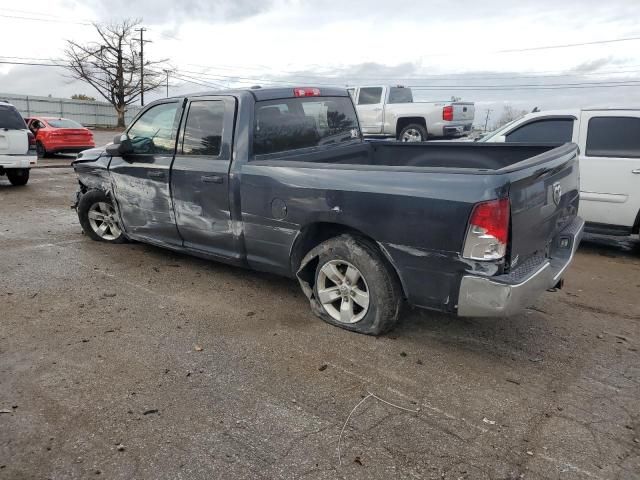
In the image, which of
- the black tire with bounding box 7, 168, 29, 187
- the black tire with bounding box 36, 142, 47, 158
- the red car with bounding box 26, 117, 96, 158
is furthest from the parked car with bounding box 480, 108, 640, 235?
the black tire with bounding box 36, 142, 47, 158

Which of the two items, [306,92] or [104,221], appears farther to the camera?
[104,221]

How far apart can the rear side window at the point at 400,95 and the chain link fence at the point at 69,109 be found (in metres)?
29.7

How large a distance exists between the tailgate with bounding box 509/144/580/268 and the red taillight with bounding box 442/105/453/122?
10.3 metres

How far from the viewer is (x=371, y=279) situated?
11.8ft

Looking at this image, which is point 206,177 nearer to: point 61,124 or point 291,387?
point 291,387

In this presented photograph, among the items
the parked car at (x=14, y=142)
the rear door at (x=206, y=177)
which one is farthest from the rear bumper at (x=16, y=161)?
the rear door at (x=206, y=177)

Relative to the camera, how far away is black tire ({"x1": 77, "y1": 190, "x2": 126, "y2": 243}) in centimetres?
615

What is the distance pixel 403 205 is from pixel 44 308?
3.18 meters

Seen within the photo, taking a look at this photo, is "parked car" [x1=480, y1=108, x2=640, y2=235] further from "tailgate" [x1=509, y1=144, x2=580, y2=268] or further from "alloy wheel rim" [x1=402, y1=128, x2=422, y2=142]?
"alloy wheel rim" [x1=402, y1=128, x2=422, y2=142]

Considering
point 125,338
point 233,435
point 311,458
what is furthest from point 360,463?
point 125,338

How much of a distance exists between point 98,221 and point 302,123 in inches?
127

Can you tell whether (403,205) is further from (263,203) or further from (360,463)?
(360,463)

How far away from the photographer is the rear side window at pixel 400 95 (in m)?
15.3

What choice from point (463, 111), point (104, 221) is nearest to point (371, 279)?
point (104, 221)
